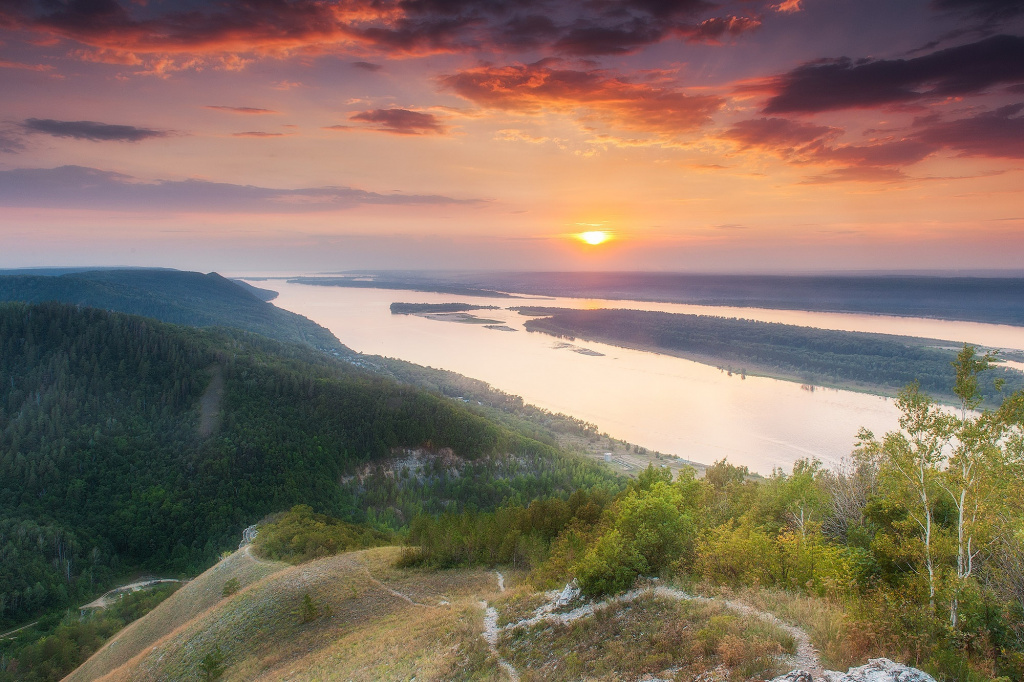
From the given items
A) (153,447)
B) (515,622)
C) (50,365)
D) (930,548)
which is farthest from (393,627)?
(50,365)

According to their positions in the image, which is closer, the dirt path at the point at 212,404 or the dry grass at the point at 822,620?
the dry grass at the point at 822,620

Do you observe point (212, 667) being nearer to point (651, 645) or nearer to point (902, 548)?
point (651, 645)

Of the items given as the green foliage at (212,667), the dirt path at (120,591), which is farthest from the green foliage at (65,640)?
the green foliage at (212,667)

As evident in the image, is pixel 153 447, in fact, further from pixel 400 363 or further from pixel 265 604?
pixel 400 363

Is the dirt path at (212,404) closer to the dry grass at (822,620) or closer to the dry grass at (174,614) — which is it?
the dry grass at (174,614)

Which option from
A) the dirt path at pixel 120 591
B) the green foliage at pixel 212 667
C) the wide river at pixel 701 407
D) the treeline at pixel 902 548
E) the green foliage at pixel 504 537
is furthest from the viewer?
the wide river at pixel 701 407
